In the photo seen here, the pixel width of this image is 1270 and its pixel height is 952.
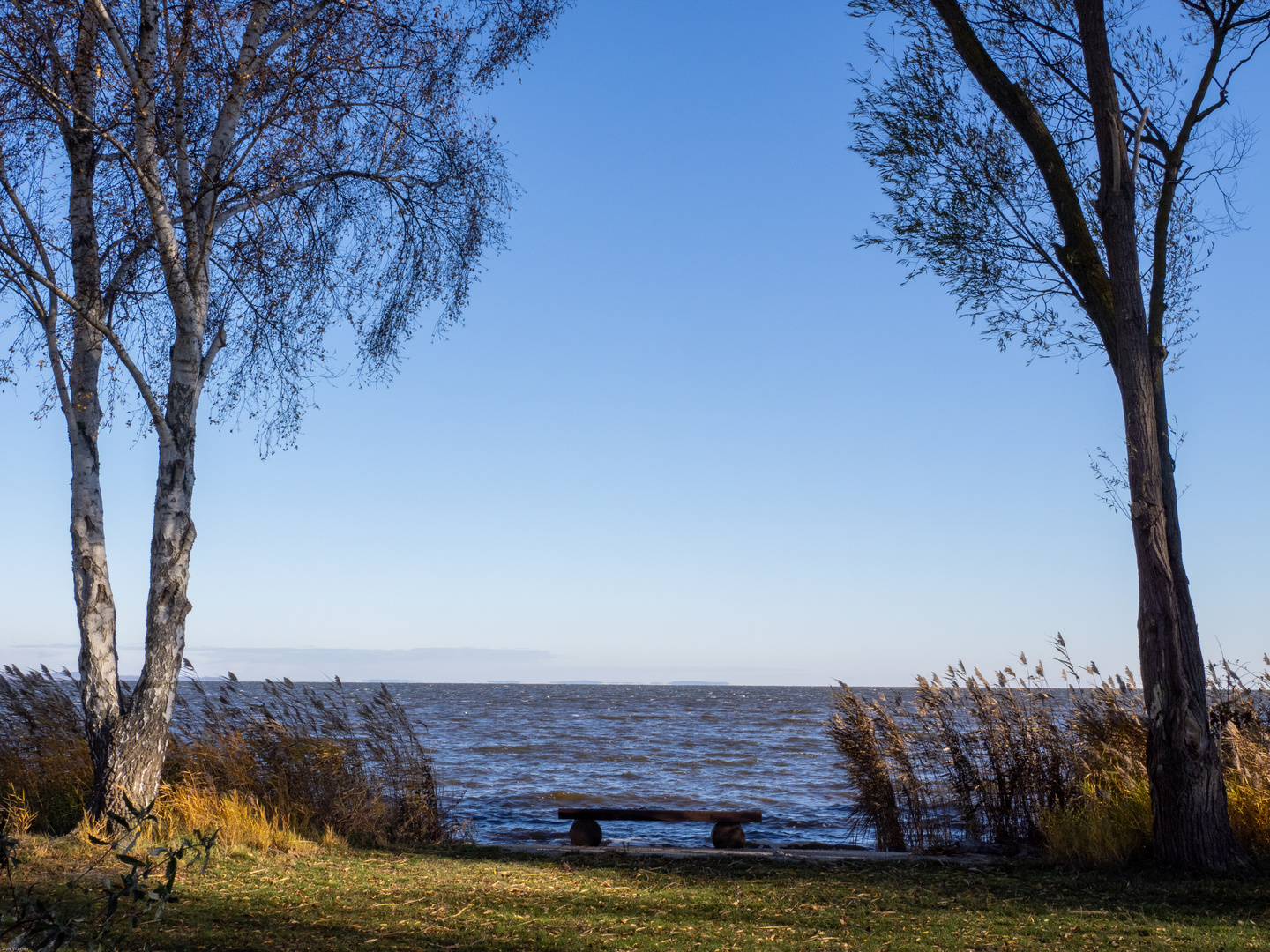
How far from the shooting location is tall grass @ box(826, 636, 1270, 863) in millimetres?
8820

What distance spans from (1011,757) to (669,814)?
3.64 meters

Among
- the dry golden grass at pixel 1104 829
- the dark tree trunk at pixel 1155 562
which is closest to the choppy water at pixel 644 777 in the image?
the dry golden grass at pixel 1104 829

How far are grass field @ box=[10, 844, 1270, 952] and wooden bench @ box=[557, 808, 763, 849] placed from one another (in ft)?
4.90

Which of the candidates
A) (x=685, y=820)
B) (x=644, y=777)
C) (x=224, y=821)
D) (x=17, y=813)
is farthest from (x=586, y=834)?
(x=644, y=777)

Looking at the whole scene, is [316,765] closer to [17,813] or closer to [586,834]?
[17,813]

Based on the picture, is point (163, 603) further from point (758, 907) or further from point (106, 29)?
point (758, 907)

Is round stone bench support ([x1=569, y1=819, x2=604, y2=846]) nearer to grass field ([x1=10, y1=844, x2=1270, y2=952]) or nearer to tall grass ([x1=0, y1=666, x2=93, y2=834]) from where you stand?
grass field ([x1=10, y1=844, x2=1270, y2=952])

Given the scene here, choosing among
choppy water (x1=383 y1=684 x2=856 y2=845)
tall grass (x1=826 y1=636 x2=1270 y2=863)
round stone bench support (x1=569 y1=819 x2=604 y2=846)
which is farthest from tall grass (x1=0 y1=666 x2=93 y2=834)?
tall grass (x1=826 y1=636 x2=1270 y2=863)

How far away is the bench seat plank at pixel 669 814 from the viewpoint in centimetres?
1002

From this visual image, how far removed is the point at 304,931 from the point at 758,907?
299cm

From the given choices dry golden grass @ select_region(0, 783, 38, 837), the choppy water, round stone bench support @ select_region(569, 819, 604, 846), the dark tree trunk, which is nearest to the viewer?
the dark tree trunk

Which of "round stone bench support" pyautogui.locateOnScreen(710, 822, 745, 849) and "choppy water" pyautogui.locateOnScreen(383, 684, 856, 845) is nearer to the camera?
"round stone bench support" pyautogui.locateOnScreen(710, 822, 745, 849)

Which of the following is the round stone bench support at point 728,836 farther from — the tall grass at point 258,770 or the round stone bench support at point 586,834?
the tall grass at point 258,770

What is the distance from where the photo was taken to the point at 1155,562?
26.7 feet
